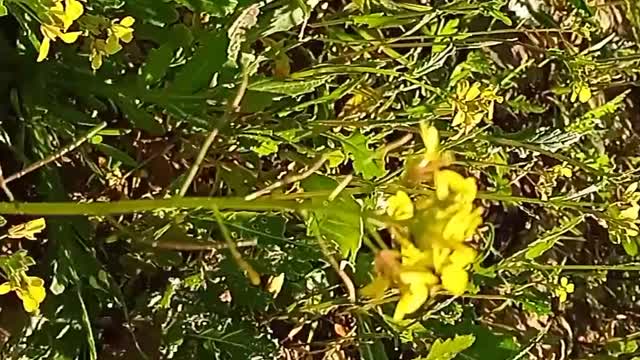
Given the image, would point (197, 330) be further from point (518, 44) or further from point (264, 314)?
point (518, 44)

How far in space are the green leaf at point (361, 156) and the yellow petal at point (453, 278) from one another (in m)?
0.49

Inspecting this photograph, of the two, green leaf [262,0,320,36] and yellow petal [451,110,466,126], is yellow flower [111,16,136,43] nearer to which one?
green leaf [262,0,320,36]

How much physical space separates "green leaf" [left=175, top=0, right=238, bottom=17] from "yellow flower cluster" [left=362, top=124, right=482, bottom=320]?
1.42ft

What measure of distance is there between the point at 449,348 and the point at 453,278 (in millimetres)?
562

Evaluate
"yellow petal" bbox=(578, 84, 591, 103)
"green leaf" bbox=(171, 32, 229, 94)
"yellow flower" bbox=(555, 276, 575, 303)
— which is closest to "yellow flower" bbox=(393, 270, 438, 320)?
Result: "green leaf" bbox=(171, 32, 229, 94)

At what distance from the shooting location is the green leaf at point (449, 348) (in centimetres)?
123

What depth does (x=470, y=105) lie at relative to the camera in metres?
1.30

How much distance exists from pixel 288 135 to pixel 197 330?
248 mm

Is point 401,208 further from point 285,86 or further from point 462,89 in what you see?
point 462,89

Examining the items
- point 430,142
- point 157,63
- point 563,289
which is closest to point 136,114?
point 157,63

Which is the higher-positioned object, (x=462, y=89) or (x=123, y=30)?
(x=123, y=30)

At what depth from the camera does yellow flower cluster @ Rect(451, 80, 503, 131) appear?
1288 millimetres

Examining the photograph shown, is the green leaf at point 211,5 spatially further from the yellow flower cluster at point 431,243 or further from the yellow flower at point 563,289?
the yellow flower at point 563,289

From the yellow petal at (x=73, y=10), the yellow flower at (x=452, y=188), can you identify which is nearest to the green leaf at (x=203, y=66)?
the yellow petal at (x=73, y=10)
